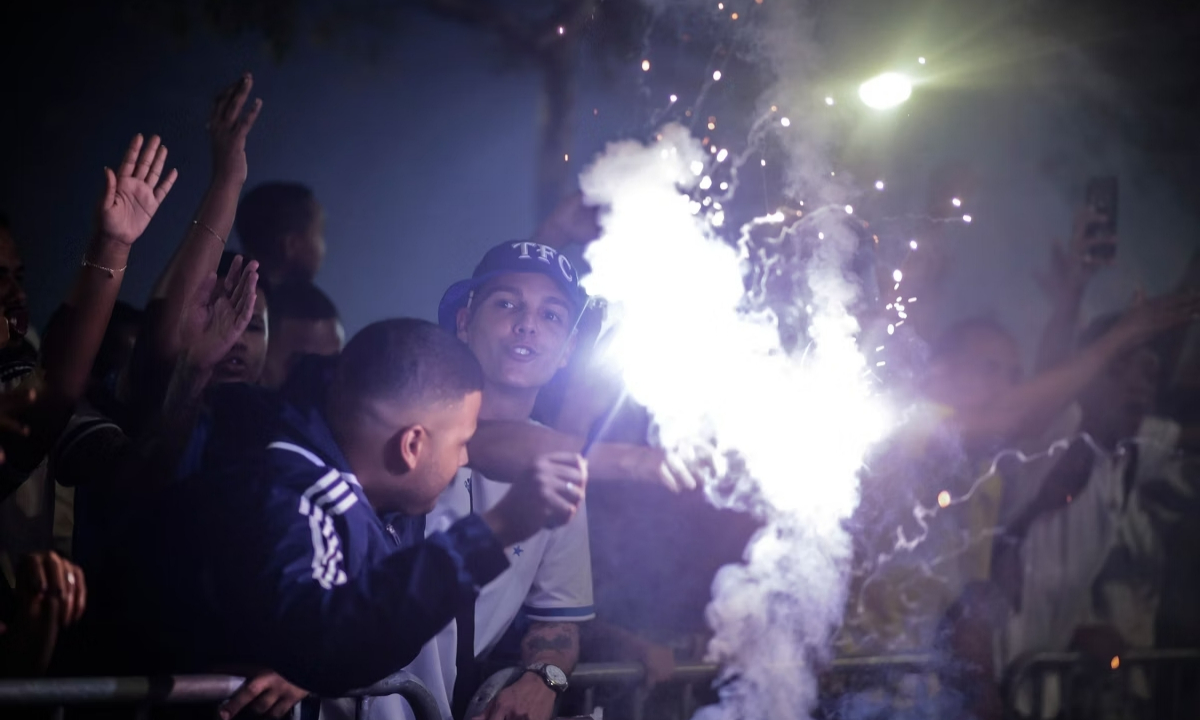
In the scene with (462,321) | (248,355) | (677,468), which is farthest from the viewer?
(677,468)

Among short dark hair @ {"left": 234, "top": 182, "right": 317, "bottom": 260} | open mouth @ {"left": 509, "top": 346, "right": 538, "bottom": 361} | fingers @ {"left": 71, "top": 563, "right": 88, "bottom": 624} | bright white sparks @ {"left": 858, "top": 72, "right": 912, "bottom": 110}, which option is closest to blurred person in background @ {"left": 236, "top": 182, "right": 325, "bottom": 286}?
short dark hair @ {"left": 234, "top": 182, "right": 317, "bottom": 260}

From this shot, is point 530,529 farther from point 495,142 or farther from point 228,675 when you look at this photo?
point 495,142

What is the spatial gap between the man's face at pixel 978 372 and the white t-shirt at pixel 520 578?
1.90m

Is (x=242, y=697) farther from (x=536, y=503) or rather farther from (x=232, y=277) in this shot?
(x=232, y=277)

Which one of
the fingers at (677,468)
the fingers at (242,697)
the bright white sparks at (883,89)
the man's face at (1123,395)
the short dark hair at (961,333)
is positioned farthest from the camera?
the man's face at (1123,395)

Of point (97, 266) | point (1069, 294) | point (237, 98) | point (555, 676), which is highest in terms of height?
point (1069, 294)

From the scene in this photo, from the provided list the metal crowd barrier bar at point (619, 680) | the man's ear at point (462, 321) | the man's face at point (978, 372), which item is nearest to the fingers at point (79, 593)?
the metal crowd barrier bar at point (619, 680)

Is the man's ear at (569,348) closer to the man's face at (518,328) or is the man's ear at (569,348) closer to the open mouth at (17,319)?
the man's face at (518,328)

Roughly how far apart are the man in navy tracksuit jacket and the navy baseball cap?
861 mm

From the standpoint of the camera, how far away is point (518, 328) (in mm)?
3309

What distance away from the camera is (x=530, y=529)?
269 cm

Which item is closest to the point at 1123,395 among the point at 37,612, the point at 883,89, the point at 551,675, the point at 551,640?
the point at 883,89

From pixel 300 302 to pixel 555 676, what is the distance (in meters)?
1.42

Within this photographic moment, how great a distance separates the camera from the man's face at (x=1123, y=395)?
4.74 metres
